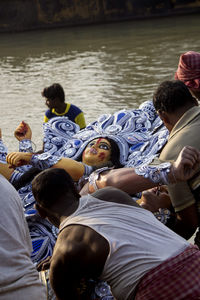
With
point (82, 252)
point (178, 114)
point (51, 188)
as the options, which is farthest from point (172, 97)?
point (82, 252)

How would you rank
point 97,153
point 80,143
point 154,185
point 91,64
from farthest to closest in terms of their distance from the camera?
point 91,64
point 80,143
point 97,153
point 154,185

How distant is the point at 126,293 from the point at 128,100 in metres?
7.89

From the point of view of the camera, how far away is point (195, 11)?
2409 cm

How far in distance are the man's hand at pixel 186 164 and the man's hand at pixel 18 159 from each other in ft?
4.59

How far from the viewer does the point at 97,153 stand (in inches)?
159

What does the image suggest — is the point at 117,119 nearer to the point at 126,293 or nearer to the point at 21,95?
the point at 126,293

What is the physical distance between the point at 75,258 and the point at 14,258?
402 millimetres

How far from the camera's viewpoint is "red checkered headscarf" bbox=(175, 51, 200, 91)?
3662 mm

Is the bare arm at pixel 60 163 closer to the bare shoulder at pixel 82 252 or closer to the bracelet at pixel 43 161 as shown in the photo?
the bracelet at pixel 43 161

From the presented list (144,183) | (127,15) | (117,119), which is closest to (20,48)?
(127,15)

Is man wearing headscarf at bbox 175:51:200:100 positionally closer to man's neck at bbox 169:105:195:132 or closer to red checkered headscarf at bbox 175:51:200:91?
red checkered headscarf at bbox 175:51:200:91

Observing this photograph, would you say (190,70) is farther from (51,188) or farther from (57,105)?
(57,105)

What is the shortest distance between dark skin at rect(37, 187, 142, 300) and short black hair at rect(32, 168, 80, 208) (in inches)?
8.2

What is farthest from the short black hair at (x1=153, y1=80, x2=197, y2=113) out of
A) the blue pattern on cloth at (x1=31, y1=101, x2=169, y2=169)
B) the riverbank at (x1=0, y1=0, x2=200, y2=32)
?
the riverbank at (x1=0, y1=0, x2=200, y2=32)
